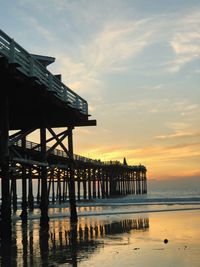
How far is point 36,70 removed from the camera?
1611cm

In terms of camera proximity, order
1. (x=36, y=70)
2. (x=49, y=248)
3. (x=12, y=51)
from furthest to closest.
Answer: (x=36, y=70) → (x=12, y=51) → (x=49, y=248)

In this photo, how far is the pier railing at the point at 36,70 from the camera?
43.4ft

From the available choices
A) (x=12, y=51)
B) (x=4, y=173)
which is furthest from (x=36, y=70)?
(x=4, y=173)

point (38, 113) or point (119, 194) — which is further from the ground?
point (38, 113)

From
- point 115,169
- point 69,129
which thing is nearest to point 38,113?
point 69,129

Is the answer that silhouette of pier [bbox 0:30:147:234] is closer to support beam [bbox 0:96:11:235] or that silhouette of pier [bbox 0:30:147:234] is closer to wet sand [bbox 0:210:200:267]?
support beam [bbox 0:96:11:235]

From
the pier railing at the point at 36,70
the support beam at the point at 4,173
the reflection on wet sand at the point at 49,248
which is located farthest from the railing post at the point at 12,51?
the reflection on wet sand at the point at 49,248

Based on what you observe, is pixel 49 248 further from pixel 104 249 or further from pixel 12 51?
pixel 12 51

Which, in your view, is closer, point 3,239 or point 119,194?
point 3,239

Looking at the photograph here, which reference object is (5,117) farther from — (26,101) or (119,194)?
(119,194)

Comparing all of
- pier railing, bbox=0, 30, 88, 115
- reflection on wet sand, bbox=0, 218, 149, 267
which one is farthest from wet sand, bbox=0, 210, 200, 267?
pier railing, bbox=0, 30, 88, 115

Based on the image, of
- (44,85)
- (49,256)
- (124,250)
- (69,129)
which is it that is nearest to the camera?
(49,256)

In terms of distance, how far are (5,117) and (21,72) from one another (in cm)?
150

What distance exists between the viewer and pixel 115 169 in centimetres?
7706
